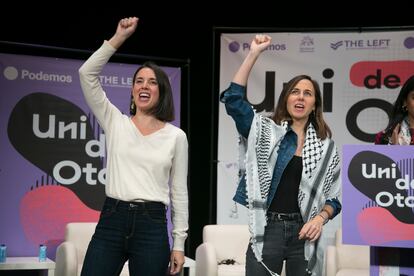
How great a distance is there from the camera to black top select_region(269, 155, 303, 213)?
2.56 metres

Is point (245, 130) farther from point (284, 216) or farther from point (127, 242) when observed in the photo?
point (127, 242)

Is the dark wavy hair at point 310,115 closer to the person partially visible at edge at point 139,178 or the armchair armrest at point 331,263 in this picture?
the person partially visible at edge at point 139,178

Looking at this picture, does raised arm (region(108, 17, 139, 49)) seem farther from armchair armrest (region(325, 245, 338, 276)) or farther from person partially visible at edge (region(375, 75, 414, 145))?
armchair armrest (region(325, 245, 338, 276))

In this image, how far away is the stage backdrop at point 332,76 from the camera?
19.2ft

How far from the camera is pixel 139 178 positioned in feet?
8.39

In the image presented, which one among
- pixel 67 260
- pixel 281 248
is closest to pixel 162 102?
pixel 281 248

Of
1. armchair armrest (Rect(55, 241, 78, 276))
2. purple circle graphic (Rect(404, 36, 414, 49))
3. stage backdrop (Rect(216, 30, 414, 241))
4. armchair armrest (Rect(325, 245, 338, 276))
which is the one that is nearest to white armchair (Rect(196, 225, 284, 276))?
stage backdrop (Rect(216, 30, 414, 241))

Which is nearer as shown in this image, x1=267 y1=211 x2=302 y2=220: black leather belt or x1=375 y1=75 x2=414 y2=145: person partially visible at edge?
x1=267 y1=211 x2=302 y2=220: black leather belt

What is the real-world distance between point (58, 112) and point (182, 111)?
1253mm

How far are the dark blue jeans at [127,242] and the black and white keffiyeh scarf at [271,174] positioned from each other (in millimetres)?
395

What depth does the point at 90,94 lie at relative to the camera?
2666 millimetres

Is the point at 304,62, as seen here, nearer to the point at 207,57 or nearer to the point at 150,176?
Result: the point at 207,57

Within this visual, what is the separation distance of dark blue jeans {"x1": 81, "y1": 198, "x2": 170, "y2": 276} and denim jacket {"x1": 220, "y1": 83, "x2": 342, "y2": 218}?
40 centimetres

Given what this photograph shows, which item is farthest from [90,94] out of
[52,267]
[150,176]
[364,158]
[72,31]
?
[72,31]
